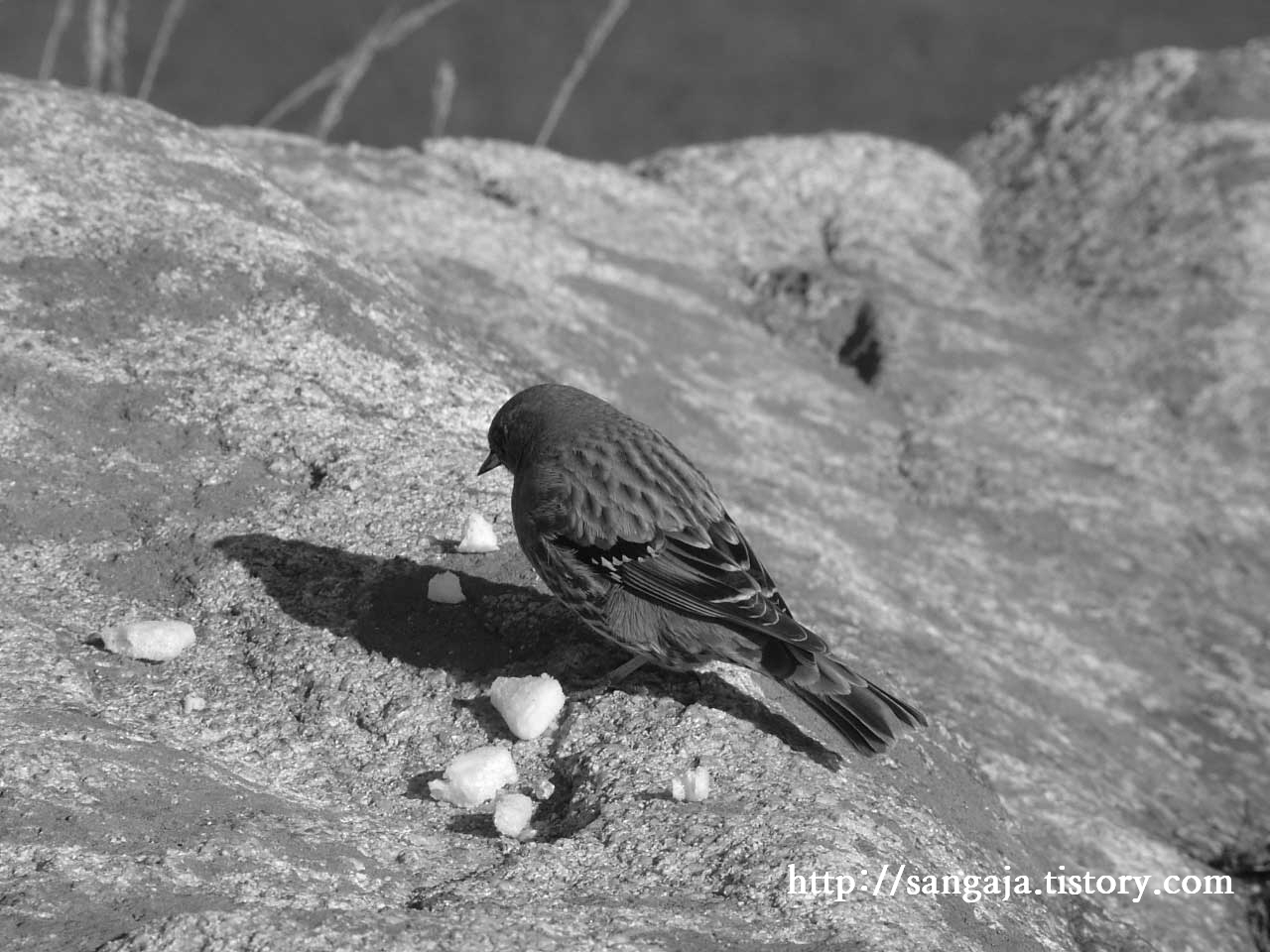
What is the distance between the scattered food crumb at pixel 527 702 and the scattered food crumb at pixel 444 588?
0.47m

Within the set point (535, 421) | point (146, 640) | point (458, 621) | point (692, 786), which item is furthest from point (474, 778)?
point (535, 421)

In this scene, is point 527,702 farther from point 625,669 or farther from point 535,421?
point 535,421

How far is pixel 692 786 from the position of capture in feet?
12.2

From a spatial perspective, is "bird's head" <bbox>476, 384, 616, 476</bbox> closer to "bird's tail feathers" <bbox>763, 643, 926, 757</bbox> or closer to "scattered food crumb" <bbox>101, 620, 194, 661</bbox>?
"bird's tail feathers" <bbox>763, 643, 926, 757</bbox>

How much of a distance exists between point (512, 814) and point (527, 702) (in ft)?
1.24

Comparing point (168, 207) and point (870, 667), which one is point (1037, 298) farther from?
point (168, 207)

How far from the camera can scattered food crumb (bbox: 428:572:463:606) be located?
14.5ft

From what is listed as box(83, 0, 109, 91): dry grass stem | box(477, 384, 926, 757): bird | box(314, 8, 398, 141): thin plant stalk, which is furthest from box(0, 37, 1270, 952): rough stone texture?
box(83, 0, 109, 91): dry grass stem

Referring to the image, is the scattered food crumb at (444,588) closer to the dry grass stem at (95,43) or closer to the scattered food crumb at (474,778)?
the scattered food crumb at (474,778)

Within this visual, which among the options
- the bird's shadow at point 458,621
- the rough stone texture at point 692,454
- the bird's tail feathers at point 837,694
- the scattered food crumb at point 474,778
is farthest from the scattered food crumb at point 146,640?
the bird's tail feathers at point 837,694

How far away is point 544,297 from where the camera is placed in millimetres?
7004

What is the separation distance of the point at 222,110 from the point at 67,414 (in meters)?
11.3

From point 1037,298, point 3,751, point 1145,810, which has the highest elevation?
point 1037,298

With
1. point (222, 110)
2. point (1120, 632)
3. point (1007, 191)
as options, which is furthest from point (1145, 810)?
point (222, 110)
